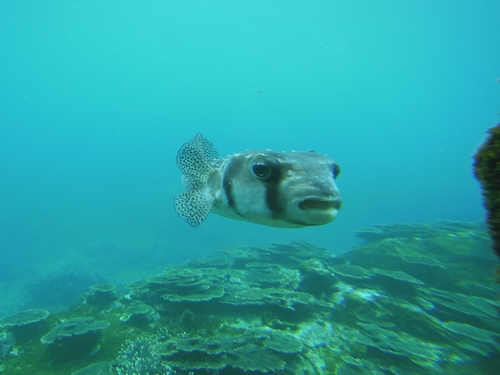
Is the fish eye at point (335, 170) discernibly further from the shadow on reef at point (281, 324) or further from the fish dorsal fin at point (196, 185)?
the shadow on reef at point (281, 324)

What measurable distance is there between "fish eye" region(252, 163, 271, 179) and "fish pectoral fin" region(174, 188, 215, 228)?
37.0 inches

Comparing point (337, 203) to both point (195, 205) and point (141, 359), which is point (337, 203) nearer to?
point (195, 205)

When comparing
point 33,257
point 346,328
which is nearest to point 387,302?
point 346,328

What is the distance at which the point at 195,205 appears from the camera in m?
3.65

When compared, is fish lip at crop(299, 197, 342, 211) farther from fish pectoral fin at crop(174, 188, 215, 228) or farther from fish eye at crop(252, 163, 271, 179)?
fish pectoral fin at crop(174, 188, 215, 228)

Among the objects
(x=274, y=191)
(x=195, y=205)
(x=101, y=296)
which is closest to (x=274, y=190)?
(x=274, y=191)

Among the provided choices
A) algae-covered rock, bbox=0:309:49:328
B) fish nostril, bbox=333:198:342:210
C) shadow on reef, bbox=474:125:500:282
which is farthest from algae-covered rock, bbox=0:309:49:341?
shadow on reef, bbox=474:125:500:282

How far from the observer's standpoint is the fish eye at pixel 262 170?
8.74 ft

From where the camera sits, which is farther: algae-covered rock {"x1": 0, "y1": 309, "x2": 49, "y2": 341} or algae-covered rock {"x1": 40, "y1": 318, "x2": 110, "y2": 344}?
algae-covered rock {"x1": 0, "y1": 309, "x2": 49, "y2": 341}

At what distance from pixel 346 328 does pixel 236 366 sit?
3.39 meters

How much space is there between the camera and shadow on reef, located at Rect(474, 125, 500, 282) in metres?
2.23

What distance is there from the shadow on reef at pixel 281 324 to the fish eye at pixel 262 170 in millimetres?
4177

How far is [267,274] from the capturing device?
31.5 ft

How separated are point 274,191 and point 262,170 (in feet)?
0.75
